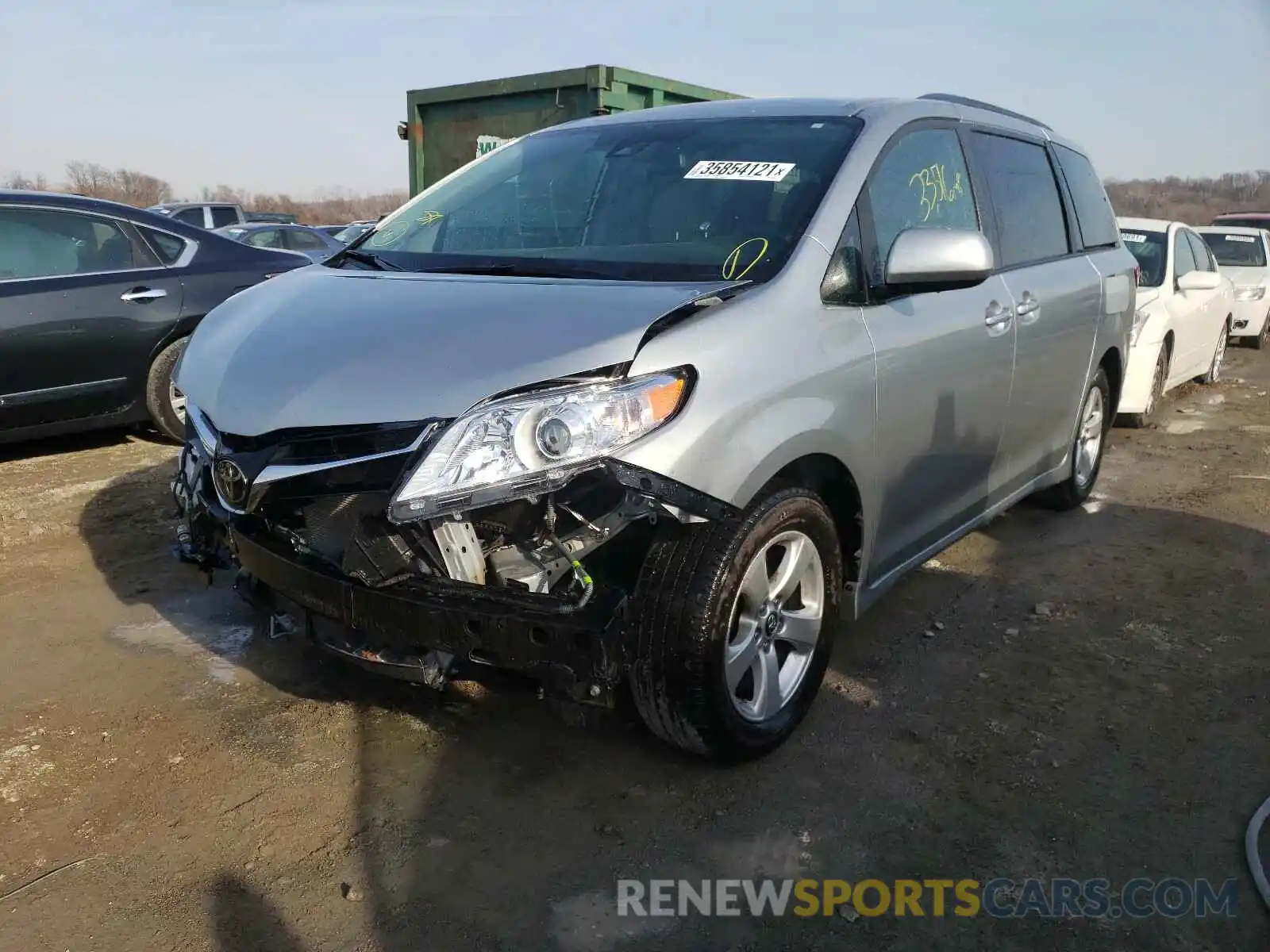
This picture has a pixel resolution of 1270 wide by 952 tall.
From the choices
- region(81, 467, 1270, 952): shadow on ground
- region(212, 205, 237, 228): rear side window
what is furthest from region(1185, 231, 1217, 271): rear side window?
region(212, 205, 237, 228): rear side window

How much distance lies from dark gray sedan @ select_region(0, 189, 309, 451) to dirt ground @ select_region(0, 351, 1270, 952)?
1663 mm

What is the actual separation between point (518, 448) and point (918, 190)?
1.89m

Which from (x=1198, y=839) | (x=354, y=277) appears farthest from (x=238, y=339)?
(x=1198, y=839)

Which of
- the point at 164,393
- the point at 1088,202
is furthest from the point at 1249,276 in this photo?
the point at 164,393

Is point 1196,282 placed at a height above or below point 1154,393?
above

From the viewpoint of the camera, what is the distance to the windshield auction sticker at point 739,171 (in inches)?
123

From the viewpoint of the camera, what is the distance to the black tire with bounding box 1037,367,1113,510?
16.4ft

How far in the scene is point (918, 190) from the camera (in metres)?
3.42

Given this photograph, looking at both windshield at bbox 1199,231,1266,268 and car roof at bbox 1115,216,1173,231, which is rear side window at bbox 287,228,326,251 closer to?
car roof at bbox 1115,216,1173,231

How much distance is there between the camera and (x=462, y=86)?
8.88 meters

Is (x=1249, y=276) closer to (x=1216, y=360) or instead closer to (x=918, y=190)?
(x=1216, y=360)

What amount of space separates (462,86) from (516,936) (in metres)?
8.08

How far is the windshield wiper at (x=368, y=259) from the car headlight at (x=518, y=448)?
1.18 metres

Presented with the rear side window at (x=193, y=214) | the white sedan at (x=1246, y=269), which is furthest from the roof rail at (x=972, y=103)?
the rear side window at (x=193, y=214)
